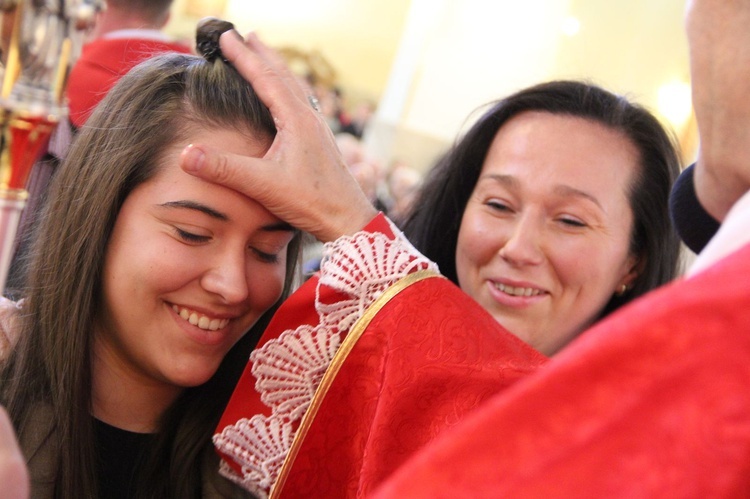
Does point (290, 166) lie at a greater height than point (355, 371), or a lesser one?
greater

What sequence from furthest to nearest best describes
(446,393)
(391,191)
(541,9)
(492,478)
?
(541,9) < (391,191) < (446,393) < (492,478)

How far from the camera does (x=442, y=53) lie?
749 centimetres

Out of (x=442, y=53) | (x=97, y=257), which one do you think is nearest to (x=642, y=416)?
(x=97, y=257)

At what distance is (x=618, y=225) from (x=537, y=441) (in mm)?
1327

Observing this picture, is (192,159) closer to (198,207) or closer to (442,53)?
(198,207)

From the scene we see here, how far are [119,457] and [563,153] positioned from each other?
1.03 m

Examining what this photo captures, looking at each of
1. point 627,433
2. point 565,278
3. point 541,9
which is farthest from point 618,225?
point 541,9

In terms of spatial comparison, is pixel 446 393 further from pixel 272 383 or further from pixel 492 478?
pixel 492 478

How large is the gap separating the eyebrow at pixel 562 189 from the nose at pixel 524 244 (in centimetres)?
8

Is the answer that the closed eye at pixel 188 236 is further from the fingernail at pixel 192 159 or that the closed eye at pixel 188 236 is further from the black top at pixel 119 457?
the black top at pixel 119 457

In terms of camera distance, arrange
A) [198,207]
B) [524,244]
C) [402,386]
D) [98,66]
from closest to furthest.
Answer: [402,386] → [198,207] → [524,244] → [98,66]

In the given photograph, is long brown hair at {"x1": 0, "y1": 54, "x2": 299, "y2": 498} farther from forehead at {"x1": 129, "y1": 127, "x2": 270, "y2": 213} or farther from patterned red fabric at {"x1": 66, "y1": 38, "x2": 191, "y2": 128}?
patterned red fabric at {"x1": 66, "y1": 38, "x2": 191, "y2": 128}

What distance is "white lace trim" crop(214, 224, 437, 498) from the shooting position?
1.20 meters

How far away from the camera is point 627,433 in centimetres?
57
